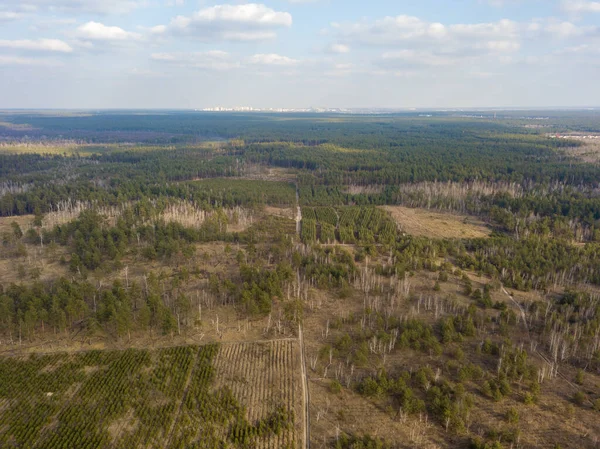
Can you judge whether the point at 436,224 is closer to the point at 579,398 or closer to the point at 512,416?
the point at 579,398

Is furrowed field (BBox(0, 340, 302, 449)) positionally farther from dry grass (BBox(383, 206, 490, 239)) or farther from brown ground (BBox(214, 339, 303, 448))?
dry grass (BBox(383, 206, 490, 239))

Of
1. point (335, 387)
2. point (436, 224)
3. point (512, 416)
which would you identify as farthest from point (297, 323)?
point (436, 224)

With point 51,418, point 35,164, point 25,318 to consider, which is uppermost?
point 35,164

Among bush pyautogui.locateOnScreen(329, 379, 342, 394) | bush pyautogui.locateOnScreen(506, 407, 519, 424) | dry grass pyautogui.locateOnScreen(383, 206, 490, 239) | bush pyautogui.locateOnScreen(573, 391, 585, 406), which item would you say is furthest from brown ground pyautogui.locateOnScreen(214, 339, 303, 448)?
dry grass pyautogui.locateOnScreen(383, 206, 490, 239)

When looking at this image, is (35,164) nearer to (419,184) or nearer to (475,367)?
(419,184)

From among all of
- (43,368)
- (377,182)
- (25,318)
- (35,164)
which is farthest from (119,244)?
(35,164)
